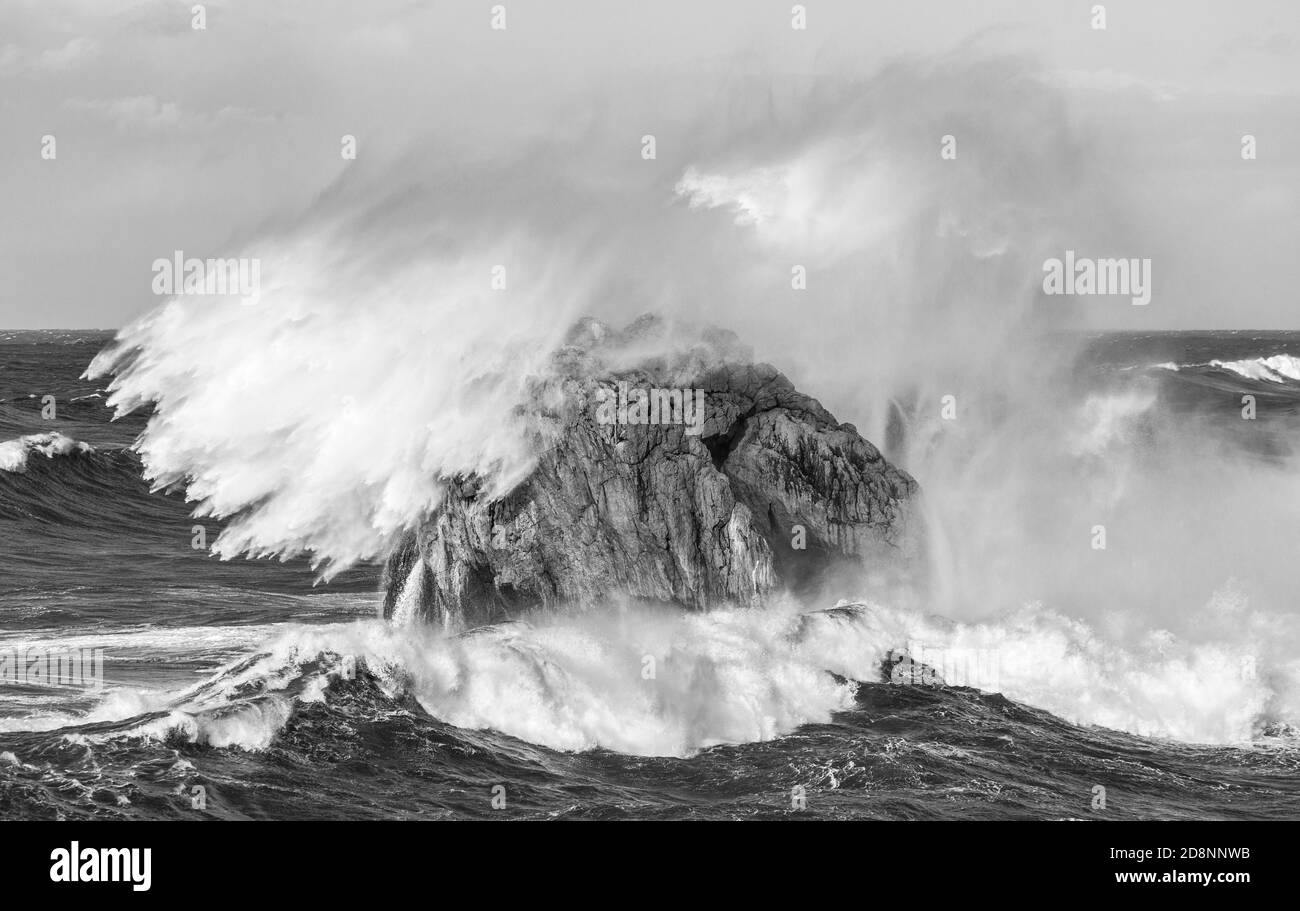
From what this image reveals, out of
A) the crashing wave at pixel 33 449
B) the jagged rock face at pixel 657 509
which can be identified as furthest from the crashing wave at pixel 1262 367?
the crashing wave at pixel 33 449

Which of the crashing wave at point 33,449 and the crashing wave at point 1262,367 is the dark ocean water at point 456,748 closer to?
the crashing wave at point 33,449

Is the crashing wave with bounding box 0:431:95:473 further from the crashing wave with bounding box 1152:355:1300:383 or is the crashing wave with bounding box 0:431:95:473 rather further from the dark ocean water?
the crashing wave with bounding box 1152:355:1300:383

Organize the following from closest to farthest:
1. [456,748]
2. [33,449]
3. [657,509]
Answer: [456,748]
[657,509]
[33,449]

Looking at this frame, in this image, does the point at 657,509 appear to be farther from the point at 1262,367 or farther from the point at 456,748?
the point at 1262,367

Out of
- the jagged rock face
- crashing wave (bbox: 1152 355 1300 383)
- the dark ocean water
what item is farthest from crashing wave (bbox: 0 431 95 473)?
crashing wave (bbox: 1152 355 1300 383)

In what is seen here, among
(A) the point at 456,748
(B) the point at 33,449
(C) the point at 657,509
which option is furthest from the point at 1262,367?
Result: (A) the point at 456,748
